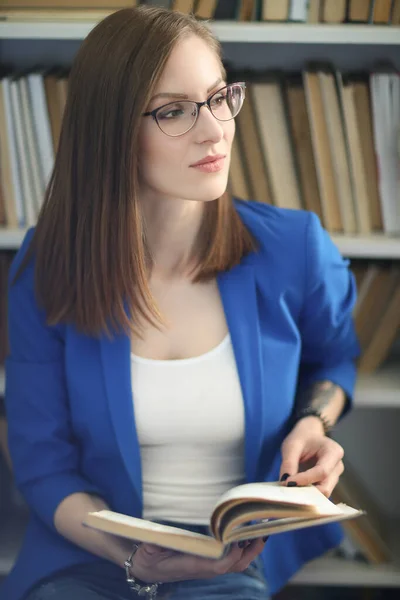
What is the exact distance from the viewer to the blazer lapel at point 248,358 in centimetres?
113

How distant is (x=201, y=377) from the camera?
1.13m

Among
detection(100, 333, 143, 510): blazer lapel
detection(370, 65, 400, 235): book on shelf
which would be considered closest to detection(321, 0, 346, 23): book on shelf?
detection(370, 65, 400, 235): book on shelf

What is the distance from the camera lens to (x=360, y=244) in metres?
1.39

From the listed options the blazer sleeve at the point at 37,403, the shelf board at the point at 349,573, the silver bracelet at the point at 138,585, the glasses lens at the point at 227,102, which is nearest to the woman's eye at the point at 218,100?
the glasses lens at the point at 227,102

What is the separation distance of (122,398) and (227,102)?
46 centimetres

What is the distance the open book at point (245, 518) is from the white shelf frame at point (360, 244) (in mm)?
578

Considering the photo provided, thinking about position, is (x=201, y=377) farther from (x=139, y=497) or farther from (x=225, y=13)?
→ (x=225, y=13)

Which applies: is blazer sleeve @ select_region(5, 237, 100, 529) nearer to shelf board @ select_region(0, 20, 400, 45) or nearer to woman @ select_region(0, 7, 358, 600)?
woman @ select_region(0, 7, 358, 600)

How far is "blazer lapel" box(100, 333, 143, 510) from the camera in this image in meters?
1.12

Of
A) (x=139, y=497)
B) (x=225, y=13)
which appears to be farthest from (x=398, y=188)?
(x=139, y=497)

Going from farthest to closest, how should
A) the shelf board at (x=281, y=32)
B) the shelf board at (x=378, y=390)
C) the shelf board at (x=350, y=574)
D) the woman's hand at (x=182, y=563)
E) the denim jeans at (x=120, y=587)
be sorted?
the shelf board at (x=350, y=574) → the shelf board at (x=378, y=390) → the shelf board at (x=281, y=32) → the denim jeans at (x=120, y=587) → the woman's hand at (x=182, y=563)

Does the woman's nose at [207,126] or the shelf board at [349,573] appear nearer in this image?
the woman's nose at [207,126]

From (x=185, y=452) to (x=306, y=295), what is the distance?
0.31 m

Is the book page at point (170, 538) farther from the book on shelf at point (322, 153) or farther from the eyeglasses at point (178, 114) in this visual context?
the book on shelf at point (322, 153)
